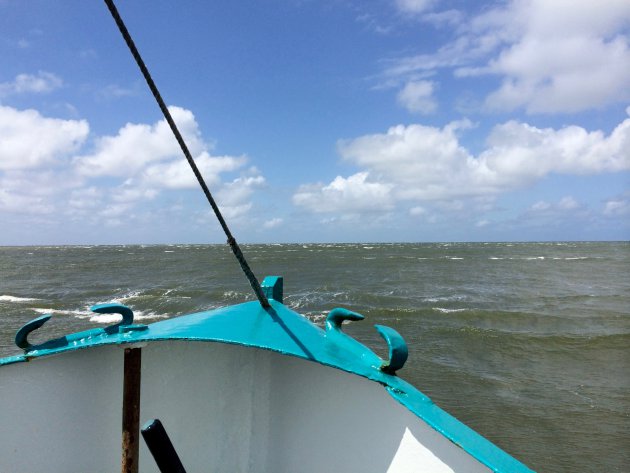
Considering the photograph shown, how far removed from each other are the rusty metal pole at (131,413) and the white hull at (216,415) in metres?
0.39

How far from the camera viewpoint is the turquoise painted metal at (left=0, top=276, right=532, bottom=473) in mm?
1930

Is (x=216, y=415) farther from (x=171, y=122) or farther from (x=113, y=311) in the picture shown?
(x=171, y=122)

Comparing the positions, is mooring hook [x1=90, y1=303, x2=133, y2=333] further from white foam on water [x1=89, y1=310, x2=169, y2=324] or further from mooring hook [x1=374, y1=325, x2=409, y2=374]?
white foam on water [x1=89, y1=310, x2=169, y2=324]

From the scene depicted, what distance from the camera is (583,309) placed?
58.3ft

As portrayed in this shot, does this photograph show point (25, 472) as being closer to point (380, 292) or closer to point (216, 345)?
point (216, 345)

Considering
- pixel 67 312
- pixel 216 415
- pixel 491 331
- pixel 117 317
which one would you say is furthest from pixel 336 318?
pixel 67 312

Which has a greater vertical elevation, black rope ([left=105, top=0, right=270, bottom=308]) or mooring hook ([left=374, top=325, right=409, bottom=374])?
black rope ([left=105, top=0, right=270, bottom=308])

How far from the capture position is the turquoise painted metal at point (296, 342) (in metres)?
1.93

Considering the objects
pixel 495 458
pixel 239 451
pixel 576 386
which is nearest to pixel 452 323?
pixel 576 386

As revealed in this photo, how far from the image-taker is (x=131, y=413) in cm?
252

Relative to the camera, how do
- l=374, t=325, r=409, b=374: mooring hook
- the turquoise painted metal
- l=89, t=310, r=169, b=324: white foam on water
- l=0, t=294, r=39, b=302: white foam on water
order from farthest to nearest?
l=0, t=294, r=39, b=302: white foam on water
l=89, t=310, r=169, b=324: white foam on water
l=374, t=325, r=409, b=374: mooring hook
the turquoise painted metal

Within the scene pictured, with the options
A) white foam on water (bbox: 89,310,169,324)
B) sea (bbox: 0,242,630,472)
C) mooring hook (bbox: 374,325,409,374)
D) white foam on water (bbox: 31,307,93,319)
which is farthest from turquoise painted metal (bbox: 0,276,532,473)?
white foam on water (bbox: 31,307,93,319)

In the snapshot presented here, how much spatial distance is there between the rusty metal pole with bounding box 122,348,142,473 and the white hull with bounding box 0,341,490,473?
39 centimetres

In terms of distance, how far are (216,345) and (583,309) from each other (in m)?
18.8
